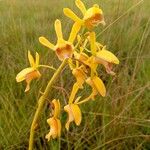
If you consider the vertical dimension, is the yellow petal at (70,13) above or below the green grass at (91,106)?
above

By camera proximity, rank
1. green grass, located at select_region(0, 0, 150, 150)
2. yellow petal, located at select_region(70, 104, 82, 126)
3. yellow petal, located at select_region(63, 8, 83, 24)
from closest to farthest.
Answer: yellow petal, located at select_region(63, 8, 83, 24) < yellow petal, located at select_region(70, 104, 82, 126) < green grass, located at select_region(0, 0, 150, 150)

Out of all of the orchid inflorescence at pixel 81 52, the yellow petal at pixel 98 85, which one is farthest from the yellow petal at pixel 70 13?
the yellow petal at pixel 98 85

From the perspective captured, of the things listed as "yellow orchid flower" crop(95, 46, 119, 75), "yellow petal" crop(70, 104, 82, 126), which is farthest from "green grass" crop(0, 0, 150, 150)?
"yellow orchid flower" crop(95, 46, 119, 75)

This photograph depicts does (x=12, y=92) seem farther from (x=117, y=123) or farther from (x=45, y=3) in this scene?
(x=45, y=3)

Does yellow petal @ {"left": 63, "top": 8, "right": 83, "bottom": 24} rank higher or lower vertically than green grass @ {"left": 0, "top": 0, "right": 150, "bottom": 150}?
higher

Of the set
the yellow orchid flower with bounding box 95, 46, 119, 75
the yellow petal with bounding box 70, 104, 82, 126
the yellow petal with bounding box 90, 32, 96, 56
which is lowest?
the yellow petal with bounding box 70, 104, 82, 126

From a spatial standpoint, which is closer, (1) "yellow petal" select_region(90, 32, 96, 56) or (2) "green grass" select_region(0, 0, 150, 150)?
(1) "yellow petal" select_region(90, 32, 96, 56)

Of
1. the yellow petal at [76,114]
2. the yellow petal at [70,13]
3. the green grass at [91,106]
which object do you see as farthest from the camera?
the green grass at [91,106]

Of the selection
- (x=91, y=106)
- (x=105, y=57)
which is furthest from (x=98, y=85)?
(x=91, y=106)

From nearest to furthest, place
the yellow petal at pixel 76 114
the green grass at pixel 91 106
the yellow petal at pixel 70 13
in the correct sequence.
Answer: the yellow petal at pixel 70 13, the yellow petal at pixel 76 114, the green grass at pixel 91 106

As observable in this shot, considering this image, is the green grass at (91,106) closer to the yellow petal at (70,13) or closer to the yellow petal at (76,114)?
the yellow petal at (76,114)

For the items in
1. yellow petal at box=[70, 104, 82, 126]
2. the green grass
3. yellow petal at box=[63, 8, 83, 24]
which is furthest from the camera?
the green grass

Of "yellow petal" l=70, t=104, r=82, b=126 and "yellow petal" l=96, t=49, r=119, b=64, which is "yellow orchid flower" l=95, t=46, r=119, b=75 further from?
"yellow petal" l=70, t=104, r=82, b=126
